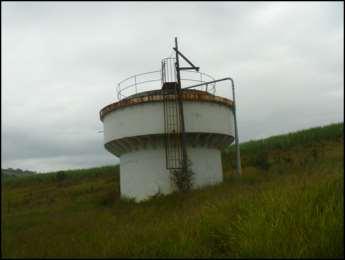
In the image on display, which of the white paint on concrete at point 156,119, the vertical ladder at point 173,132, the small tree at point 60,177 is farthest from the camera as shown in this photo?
the small tree at point 60,177

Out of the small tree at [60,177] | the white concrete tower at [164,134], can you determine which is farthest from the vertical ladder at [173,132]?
the small tree at [60,177]

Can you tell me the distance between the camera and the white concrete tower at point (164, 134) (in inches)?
604

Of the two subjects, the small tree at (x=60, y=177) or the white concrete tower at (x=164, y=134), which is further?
the small tree at (x=60, y=177)

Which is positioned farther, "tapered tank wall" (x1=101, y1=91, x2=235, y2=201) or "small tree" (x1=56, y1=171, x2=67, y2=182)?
"small tree" (x1=56, y1=171, x2=67, y2=182)

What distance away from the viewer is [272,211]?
7.71 metres

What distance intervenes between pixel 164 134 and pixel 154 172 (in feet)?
5.18

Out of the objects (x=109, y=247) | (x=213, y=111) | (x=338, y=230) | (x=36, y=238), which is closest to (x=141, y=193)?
(x=213, y=111)

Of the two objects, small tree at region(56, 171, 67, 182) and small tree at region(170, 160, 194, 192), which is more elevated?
small tree at region(56, 171, 67, 182)

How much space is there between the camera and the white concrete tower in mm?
15352

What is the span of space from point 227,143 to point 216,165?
1.29m

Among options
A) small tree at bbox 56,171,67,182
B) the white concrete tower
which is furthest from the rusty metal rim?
small tree at bbox 56,171,67,182

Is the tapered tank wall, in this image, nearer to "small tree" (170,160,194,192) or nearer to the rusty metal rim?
the rusty metal rim

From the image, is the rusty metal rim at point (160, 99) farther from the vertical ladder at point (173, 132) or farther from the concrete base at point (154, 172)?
the concrete base at point (154, 172)

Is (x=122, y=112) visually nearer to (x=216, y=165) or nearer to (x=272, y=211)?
(x=216, y=165)
